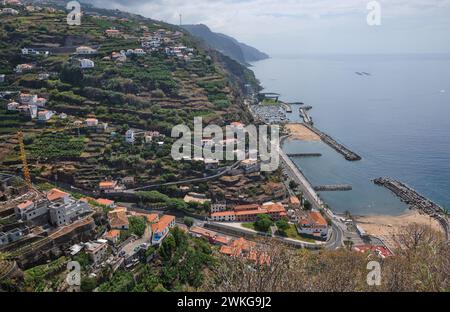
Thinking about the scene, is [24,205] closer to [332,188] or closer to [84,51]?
[332,188]

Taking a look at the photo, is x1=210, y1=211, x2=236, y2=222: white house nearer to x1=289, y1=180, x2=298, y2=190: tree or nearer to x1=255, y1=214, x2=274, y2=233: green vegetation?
x1=255, y1=214, x2=274, y2=233: green vegetation

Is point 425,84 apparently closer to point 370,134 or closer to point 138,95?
point 370,134

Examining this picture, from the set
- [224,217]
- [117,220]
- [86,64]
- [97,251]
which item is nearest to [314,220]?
[224,217]

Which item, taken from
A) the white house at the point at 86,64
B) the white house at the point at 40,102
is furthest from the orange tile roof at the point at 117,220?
the white house at the point at 86,64

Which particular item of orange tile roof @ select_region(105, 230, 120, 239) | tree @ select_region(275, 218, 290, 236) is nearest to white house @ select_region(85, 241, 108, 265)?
orange tile roof @ select_region(105, 230, 120, 239)
